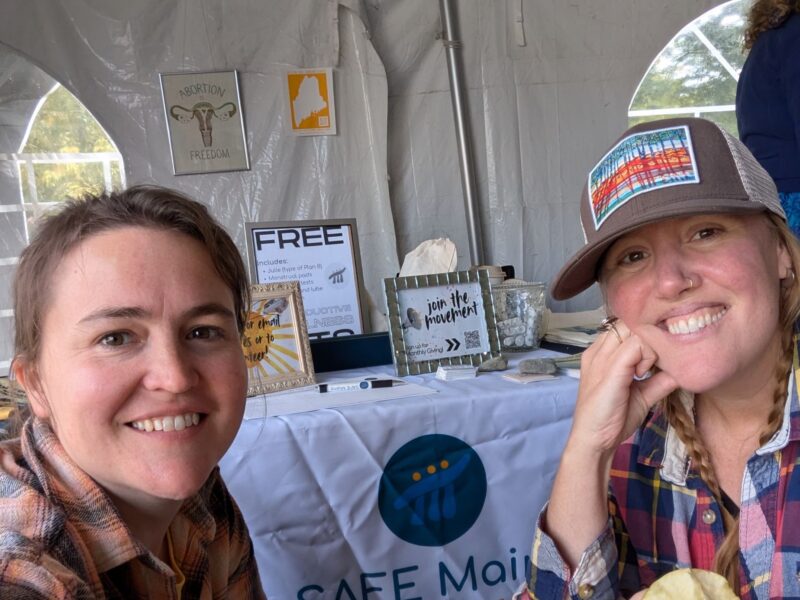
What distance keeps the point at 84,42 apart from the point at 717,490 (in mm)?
2642

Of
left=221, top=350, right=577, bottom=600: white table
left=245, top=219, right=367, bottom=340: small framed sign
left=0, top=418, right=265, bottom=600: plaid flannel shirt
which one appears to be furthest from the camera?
left=245, top=219, right=367, bottom=340: small framed sign

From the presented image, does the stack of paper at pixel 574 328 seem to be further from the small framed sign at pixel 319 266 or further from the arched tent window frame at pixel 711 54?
the arched tent window frame at pixel 711 54

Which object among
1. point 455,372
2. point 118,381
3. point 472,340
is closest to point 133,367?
point 118,381

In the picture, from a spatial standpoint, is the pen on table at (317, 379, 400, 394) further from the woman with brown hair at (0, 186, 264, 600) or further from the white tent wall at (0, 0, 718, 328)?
the white tent wall at (0, 0, 718, 328)

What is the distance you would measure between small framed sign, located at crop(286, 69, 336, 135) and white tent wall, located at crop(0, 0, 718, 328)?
0.13ft

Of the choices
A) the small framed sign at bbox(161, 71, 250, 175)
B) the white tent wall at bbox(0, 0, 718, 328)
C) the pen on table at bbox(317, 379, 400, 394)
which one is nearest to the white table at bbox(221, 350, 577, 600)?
→ the pen on table at bbox(317, 379, 400, 394)

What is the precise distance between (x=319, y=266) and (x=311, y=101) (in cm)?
106

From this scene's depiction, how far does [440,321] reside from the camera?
68.0 inches

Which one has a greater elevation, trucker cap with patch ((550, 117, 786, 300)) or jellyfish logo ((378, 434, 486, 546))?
trucker cap with patch ((550, 117, 786, 300))

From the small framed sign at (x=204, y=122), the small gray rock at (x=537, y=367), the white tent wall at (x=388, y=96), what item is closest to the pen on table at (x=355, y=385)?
the small gray rock at (x=537, y=367)

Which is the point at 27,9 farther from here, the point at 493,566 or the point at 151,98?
the point at 493,566

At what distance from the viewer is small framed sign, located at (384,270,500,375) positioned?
1689 mm

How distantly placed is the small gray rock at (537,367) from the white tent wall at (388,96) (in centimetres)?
133

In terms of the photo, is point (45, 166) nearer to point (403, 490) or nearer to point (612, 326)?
point (403, 490)
